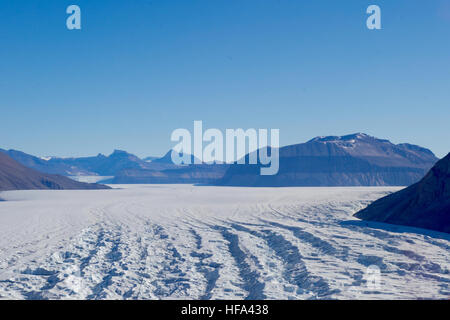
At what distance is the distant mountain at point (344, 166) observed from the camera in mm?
128500

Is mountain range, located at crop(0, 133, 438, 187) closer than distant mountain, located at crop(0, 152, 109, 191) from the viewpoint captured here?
No

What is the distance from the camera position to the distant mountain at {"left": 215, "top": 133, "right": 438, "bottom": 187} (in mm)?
128500

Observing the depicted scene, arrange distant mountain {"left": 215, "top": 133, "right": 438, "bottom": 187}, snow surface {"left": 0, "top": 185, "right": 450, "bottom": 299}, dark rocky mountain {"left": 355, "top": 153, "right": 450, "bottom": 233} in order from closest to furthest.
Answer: snow surface {"left": 0, "top": 185, "right": 450, "bottom": 299}, dark rocky mountain {"left": 355, "top": 153, "right": 450, "bottom": 233}, distant mountain {"left": 215, "top": 133, "right": 438, "bottom": 187}

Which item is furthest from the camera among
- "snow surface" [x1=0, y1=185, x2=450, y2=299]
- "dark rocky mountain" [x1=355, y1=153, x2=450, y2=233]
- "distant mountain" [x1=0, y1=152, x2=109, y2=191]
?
"distant mountain" [x1=0, y1=152, x2=109, y2=191]

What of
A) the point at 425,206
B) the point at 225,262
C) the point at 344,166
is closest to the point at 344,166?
the point at 344,166

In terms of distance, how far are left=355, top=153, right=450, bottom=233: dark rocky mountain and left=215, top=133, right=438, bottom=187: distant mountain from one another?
346 ft

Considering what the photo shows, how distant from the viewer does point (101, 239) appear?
14.6 metres

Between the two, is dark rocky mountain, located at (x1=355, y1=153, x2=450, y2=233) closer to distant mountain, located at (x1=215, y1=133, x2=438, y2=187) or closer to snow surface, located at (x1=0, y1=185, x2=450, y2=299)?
snow surface, located at (x1=0, y1=185, x2=450, y2=299)

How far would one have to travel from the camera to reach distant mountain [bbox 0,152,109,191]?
76625 mm

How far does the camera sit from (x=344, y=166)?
139750 millimetres

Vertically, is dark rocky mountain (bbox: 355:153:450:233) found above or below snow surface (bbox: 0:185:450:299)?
above

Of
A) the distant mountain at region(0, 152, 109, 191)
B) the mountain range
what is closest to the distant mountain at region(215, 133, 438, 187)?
the mountain range
